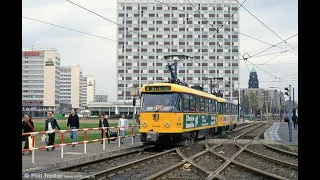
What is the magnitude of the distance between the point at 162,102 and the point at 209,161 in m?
5.03

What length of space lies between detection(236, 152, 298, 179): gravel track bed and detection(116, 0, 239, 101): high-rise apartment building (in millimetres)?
110423

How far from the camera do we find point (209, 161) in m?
15.0

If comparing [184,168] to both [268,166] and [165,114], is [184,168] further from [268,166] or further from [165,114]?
[165,114]

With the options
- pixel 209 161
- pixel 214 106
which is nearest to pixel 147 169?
pixel 209 161

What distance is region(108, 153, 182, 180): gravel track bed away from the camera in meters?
10.9

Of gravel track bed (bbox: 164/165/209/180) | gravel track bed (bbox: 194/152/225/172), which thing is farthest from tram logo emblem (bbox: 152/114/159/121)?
gravel track bed (bbox: 164/165/209/180)

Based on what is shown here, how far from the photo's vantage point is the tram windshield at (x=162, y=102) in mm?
19141

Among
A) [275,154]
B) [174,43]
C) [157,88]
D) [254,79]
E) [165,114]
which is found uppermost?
[174,43]

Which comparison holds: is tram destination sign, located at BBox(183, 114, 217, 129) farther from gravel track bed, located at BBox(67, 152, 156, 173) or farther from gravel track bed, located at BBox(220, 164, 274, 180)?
gravel track bed, located at BBox(220, 164, 274, 180)

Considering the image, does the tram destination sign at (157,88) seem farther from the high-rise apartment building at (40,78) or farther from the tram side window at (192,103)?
the high-rise apartment building at (40,78)

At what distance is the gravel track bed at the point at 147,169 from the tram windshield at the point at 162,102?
306cm
